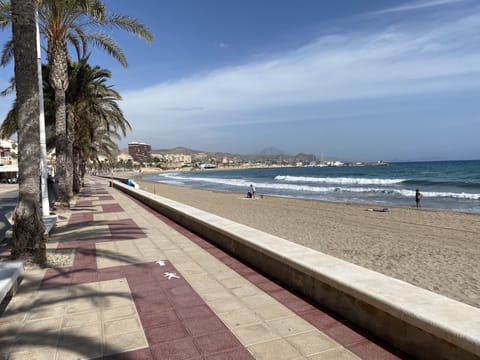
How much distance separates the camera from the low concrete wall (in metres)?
2.31

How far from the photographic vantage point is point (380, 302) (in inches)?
111

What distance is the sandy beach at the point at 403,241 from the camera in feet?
20.3

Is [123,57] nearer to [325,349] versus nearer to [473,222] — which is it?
[325,349]

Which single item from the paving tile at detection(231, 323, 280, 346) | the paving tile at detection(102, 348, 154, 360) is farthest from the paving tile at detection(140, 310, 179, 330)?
the paving tile at detection(231, 323, 280, 346)

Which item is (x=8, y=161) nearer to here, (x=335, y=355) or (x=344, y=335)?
(x=344, y=335)

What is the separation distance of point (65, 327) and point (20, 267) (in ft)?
5.17

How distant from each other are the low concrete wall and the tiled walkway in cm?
15

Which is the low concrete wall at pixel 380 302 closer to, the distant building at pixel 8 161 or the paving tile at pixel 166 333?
the paving tile at pixel 166 333

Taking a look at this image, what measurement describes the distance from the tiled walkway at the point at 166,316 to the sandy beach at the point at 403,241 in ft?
10.5

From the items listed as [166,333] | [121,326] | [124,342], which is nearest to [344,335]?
[166,333]

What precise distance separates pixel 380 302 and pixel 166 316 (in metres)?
2.09

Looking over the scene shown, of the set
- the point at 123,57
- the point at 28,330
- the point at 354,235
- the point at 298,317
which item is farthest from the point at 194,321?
the point at 123,57

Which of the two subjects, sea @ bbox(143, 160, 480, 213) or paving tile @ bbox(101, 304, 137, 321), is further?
sea @ bbox(143, 160, 480, 213)

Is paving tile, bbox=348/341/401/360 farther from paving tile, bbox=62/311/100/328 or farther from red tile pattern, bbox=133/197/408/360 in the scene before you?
paving tile, bbox=62/311/100/328
